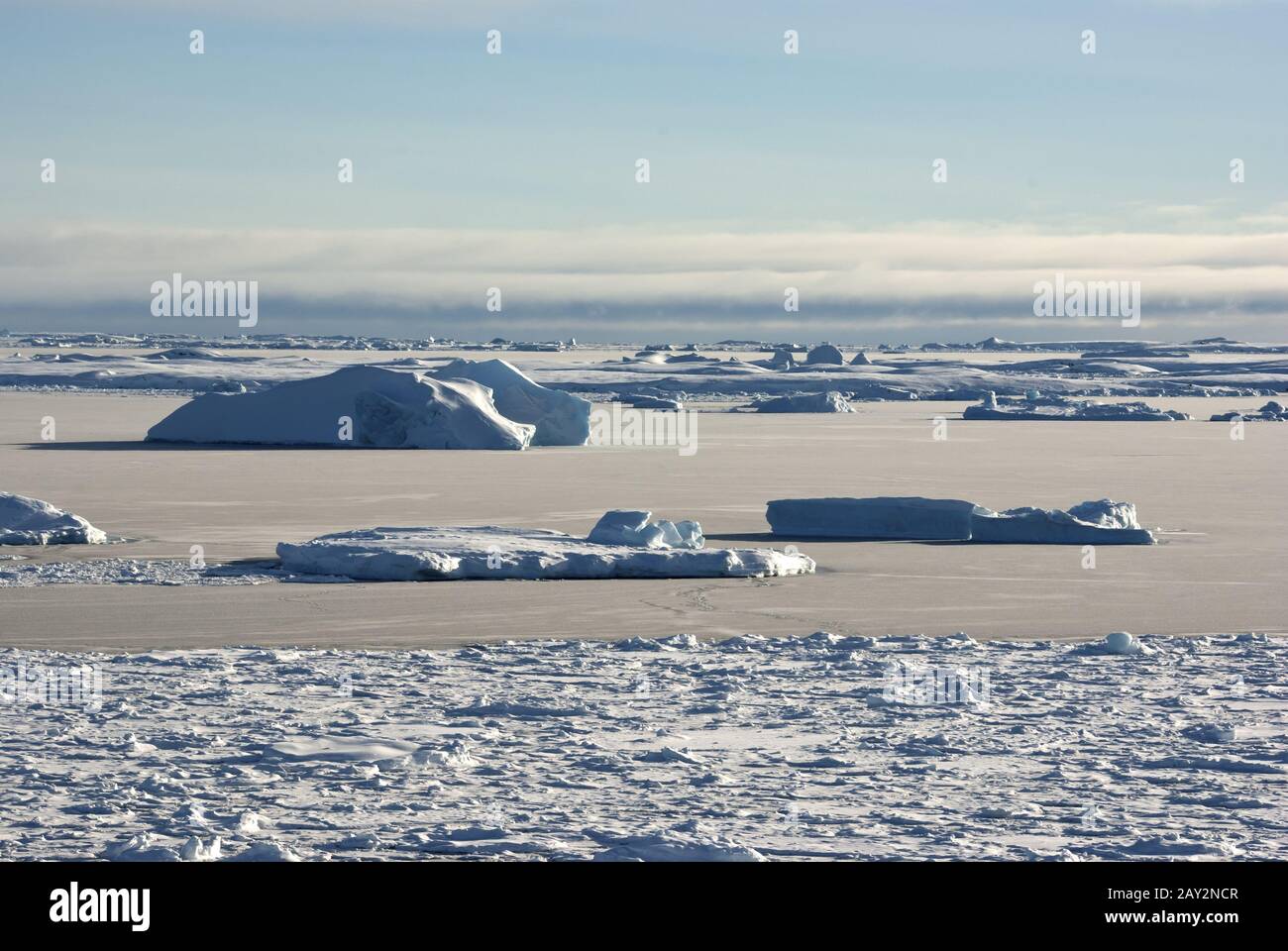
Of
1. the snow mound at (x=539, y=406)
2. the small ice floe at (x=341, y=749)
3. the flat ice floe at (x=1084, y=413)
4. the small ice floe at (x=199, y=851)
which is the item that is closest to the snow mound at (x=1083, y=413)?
the flat ice floe at (x=1084, y=413)

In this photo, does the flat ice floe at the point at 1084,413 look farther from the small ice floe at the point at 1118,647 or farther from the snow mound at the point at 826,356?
the small ice floe at the point at 1118,647

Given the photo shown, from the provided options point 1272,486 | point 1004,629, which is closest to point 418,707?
point 1004,629

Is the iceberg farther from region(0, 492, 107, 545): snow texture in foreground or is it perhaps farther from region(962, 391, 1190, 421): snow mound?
region(962, 391, 1190, 421): snow mound

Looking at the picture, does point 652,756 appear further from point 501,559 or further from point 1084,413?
point 1084,413

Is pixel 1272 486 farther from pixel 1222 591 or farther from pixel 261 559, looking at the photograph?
pixel 261 559

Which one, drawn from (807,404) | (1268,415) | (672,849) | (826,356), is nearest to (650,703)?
(672,849)
